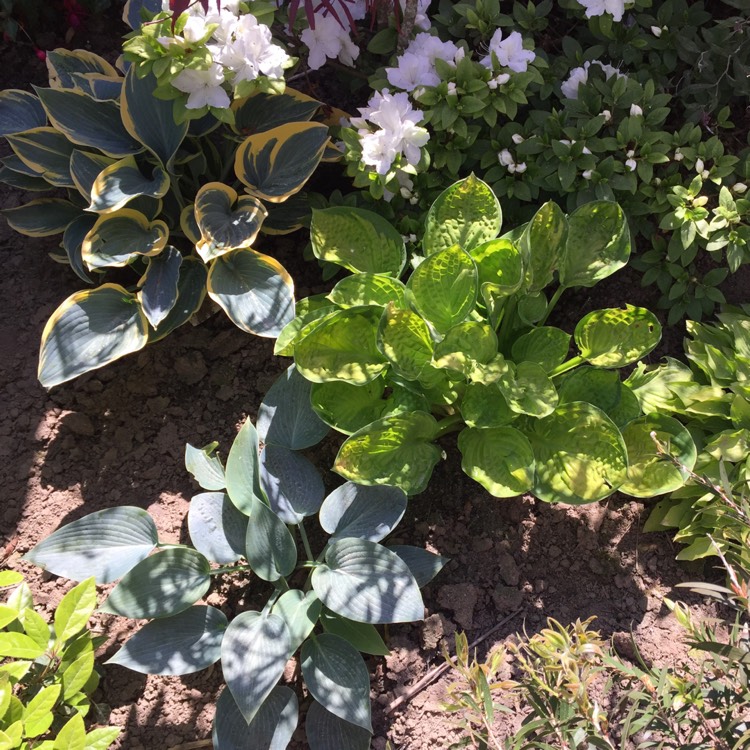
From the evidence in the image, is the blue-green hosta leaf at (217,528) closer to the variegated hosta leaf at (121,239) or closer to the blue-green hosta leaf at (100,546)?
the blue-green hosta leaf at (100,546)

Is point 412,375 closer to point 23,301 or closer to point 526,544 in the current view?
point 526,544

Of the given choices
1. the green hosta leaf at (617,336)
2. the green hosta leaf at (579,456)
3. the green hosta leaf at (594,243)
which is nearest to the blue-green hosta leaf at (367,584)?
the green hosta leaf at (579,456)

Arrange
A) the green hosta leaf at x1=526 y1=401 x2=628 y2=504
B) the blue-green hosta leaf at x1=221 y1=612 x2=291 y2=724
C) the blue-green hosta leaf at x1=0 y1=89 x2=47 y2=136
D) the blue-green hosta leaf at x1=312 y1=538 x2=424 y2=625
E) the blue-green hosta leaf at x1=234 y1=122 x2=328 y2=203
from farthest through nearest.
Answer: the blue-green hosta leaf at x1=0 y1=89 x2=47 y2=136 < the blue-green hosta leaf at x1=234 y1=122 x2=328 y2=203 < the green hosta leaf at x1=526 y1=401 x2=628 y2=504 < the blue-green hosta leaf at x1=312 y1=538 x2=424 y2=625 < the blue-green hosta leaf at x1=221 y1=612 x2=291 y2=724

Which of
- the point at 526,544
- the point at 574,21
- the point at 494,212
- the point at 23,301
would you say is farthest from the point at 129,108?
the point at 526,544

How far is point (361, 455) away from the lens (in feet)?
6.43

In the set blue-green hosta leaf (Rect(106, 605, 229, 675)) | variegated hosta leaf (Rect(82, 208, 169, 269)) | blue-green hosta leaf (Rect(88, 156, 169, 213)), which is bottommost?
blue-green hosta leaf (Rect(106, 605, 229, 675))

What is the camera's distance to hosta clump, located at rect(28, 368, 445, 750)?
5.82 feet

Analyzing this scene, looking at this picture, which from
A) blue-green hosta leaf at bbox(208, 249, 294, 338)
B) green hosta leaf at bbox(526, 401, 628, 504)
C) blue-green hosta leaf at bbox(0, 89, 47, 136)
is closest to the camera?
green hosta leaf at bbox(526, 401, 628, 504)

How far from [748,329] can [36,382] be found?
6.89 ft

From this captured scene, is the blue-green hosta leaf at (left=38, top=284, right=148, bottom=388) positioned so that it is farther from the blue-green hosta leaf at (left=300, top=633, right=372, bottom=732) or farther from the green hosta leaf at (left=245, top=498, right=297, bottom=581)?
the blue-green hosta leaf at (left=300, top=633, right=372, bottom=732)

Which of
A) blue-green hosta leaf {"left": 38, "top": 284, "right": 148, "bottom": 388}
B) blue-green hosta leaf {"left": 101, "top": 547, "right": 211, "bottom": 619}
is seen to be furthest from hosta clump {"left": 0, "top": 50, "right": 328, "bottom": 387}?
blue-green hosta leaf {"left": 101, "top": 547, "right": 211, "bottom": 619}

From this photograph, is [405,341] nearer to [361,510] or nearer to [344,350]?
A: [344,350]

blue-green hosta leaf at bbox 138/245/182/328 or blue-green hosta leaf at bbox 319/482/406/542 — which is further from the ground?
blue-green hosta leaf at bbox 138/245/182/328

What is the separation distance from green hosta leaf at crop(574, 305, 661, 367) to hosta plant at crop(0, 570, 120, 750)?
4.50 ft
